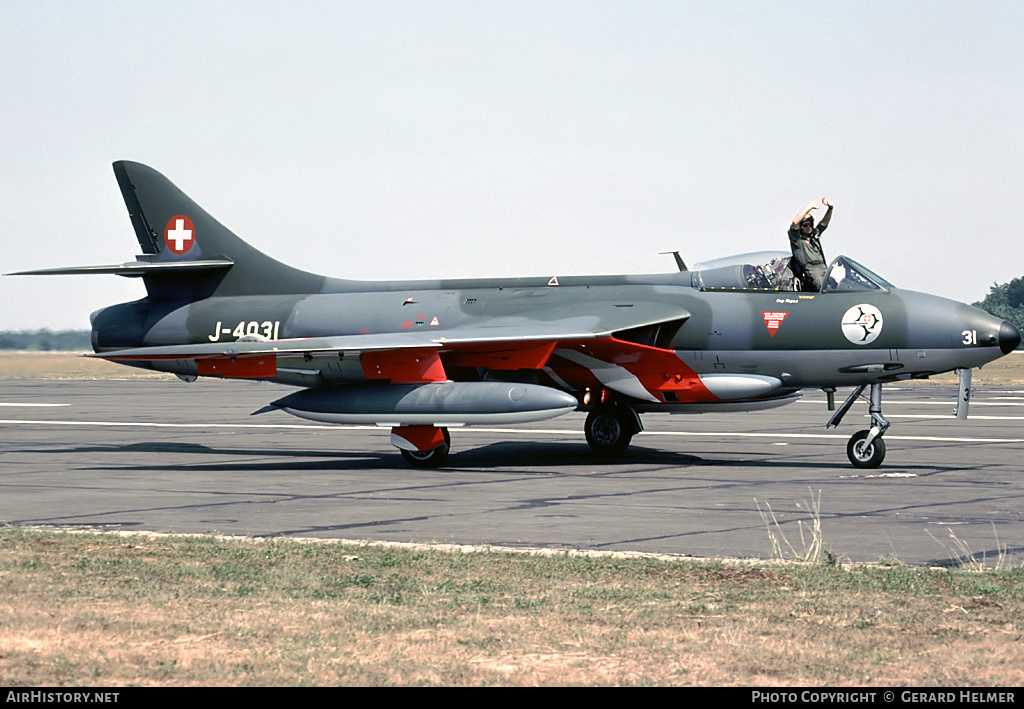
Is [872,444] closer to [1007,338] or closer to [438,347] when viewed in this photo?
[1007,338]

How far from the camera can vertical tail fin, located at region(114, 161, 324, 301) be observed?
73.5ft

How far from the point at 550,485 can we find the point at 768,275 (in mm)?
5217

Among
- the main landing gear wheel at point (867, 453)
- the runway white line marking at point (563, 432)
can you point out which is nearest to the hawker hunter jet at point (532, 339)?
the main landing gear wheel at point (867, 453)

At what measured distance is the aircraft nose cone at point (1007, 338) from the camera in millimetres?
17344

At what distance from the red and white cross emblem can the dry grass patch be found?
41.0ft

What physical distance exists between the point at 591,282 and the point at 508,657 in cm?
1428

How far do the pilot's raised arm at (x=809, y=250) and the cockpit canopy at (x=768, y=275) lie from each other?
0.41 feet

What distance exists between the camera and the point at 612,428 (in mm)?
20453

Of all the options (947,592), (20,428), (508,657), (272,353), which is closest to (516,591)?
(508,657)

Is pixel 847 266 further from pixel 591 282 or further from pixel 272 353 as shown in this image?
pixel 272 353

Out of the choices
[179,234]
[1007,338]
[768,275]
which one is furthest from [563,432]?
[1007,338]

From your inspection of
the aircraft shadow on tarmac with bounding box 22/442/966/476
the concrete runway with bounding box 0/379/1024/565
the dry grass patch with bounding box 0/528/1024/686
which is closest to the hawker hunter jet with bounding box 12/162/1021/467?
the aircraft shadow on tarmac with bounding box 22/442/966/476

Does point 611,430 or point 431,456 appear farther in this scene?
point 611,430

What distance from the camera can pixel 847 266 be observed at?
18.5 meters
